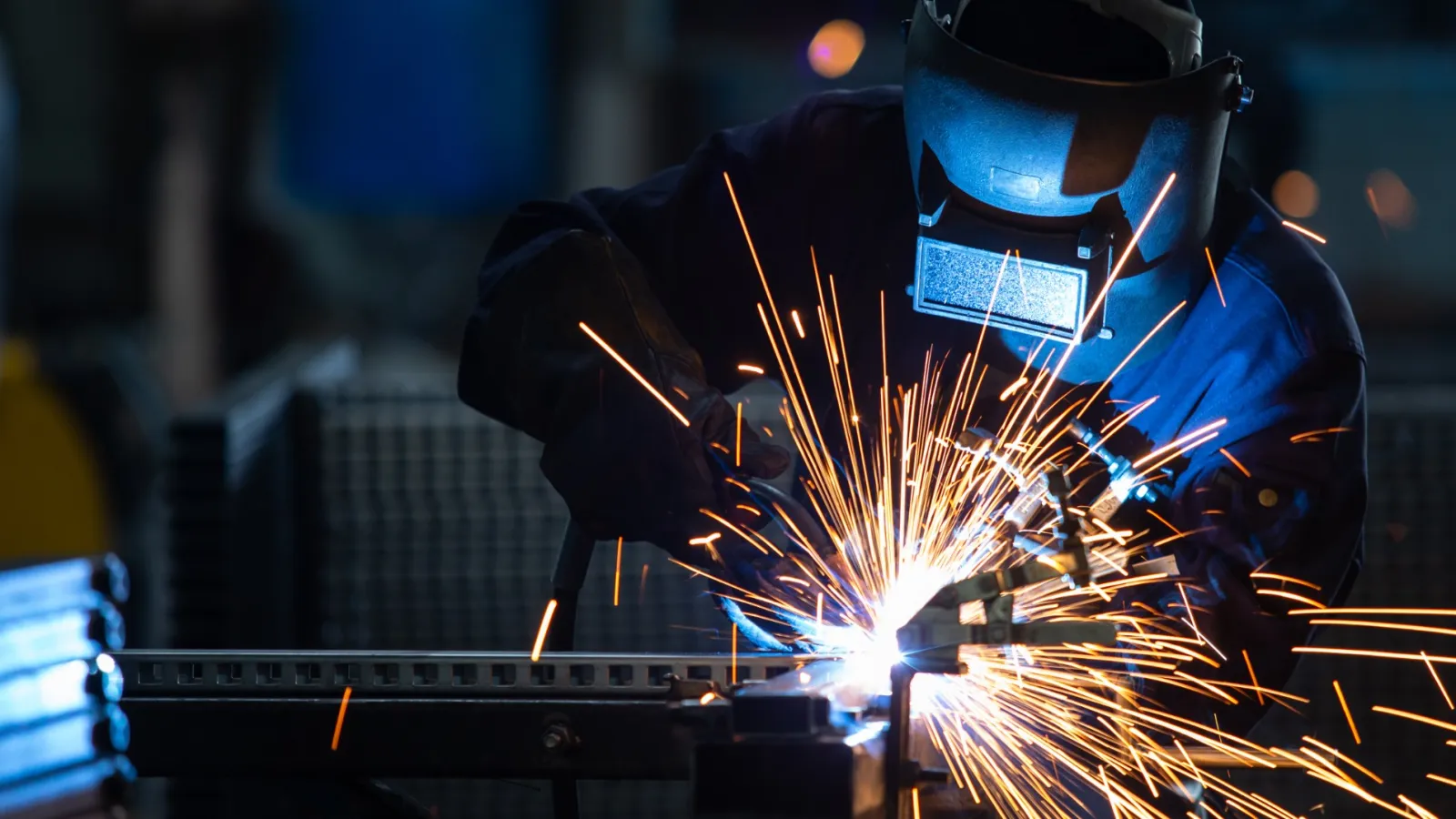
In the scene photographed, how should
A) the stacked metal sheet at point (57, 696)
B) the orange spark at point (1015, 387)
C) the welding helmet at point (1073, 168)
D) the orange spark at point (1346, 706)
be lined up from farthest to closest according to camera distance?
the orange spark at point (1346, 706) < the stacked metal sheet at point (57, 696) < the orange spark at point (1015, 387) < the welding helmet at point (1073, 168)

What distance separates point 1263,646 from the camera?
1483 millimetres

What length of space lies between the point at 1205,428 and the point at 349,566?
5.96 feet

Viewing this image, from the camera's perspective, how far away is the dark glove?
142 cm

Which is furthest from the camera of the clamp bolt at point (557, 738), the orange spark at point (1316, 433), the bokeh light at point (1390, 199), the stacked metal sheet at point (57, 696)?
the bokeh light at point (1390, 199)

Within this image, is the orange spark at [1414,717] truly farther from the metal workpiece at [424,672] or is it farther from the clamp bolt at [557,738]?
the clamp bolt at [557,738]

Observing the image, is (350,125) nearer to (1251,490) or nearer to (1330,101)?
(1330,101)

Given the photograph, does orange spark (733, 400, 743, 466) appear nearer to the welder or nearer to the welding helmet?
the welder

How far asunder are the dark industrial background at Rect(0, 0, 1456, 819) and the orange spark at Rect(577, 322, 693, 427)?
39.8 inches

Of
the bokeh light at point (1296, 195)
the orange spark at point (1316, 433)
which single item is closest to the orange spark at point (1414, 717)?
the orange spark at point (1316, 433)

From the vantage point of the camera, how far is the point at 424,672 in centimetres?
134

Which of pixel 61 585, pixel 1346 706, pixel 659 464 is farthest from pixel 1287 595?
pixel 61 585

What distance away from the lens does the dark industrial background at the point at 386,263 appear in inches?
111

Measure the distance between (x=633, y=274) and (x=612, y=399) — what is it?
213 millimetres

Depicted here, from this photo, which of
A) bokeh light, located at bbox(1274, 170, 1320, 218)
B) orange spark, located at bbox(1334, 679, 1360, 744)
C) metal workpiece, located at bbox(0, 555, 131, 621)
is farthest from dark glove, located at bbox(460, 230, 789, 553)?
bokeh light, located at bbox(1274, 170, 1320, 218)
